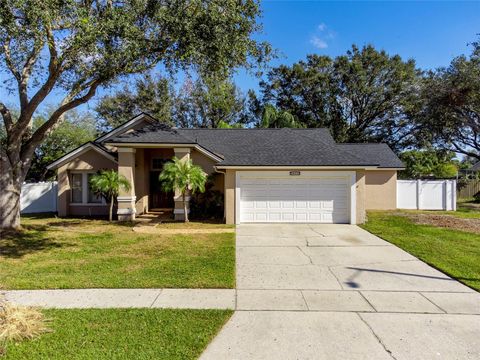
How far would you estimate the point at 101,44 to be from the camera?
855 centimetres

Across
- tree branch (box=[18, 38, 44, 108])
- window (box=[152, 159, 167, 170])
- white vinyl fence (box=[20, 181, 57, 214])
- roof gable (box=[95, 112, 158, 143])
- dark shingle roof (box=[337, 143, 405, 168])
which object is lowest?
white vinyl fence (box=[20, 181, 57, 214])

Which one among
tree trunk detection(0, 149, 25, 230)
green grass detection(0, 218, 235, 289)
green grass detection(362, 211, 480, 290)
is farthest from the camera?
tree trunk detection(0, 149, 25, 230)

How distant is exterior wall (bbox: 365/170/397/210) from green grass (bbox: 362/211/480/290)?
4369 millimetres

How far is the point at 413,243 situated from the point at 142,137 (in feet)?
39.0

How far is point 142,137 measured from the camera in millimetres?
13992

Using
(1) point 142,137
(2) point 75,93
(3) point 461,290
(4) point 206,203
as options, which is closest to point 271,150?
(4) point 206,203

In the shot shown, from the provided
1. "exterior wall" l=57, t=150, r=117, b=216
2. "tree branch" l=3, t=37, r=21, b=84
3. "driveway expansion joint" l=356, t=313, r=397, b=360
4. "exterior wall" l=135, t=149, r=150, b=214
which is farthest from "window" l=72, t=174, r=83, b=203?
"driveway expansion joint" l=356, t=313, r=397, b=360

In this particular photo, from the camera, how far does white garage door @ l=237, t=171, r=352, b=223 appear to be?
42.2 feet

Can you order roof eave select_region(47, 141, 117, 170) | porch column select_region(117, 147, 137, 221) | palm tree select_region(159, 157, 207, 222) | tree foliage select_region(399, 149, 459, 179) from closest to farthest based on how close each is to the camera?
1. palm tree select_region(159, 157, 207, 222)
2. porch column select_region(117, 147, 137, 221)
3. roof eave select_region(47, 141, 117, 170)
4. tree foliage select_region(399, 149, 459, 179)

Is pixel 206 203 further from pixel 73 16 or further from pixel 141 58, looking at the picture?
pixel 73 16

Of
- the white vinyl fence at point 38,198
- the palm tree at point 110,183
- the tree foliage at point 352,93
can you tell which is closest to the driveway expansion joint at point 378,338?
the palm tree at point 110,183

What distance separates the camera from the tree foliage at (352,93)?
28.6m

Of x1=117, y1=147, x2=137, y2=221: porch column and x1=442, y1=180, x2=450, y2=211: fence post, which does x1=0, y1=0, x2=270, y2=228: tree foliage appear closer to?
x1=117, y1=147, x2=137, y2=221: porch column

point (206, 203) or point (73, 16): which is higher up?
point (73, 16)
